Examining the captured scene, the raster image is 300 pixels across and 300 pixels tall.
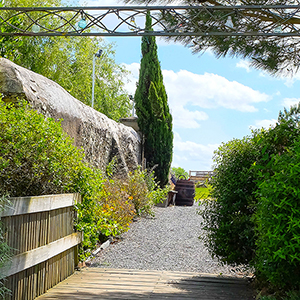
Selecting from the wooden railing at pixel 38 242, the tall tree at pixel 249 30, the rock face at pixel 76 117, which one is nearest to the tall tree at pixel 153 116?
the rock face at pixel 76 117

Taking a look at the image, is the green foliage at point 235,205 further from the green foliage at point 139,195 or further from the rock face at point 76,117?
the green foliage at point 139,195

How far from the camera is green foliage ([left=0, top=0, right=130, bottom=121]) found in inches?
792

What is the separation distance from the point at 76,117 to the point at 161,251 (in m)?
3.15

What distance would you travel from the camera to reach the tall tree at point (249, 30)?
18.1 feet

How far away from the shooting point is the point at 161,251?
6.58 metres

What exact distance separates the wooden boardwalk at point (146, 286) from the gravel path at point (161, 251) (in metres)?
0.28

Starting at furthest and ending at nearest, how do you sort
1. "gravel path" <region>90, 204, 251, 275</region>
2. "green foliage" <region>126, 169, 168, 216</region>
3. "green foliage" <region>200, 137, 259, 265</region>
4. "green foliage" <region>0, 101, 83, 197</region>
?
"green foliage" <region>126, 169, 168, 216</region> < "gravel path" <region>90, 204, 251, 275</region> < "green foliage" <region>200, 137, 259, 265</region> < "green foliage" <region>0, 101, 83, 197</region>

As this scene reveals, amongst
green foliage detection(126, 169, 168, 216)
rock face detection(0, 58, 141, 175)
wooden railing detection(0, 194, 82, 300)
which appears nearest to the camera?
wooden railing detection(0, 194, 82, 300)

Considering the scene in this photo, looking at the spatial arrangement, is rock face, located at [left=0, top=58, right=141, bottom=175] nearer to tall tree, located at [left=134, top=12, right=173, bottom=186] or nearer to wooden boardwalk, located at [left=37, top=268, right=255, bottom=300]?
tall tree, located at [left=134, top=12, right=173, bottom=186]

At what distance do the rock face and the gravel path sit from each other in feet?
6.76

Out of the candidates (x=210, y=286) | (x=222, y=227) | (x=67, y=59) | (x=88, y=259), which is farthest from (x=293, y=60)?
(x=67, y=59)

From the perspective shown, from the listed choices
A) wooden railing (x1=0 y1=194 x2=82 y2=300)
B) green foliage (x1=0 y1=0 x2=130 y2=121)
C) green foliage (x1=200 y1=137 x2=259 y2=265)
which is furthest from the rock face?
green foliage (x1=0 y1=0 x2=130 y2=121)

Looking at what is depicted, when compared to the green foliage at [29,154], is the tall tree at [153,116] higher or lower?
A: higher

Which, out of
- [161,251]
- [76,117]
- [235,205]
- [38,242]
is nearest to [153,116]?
[76,117]
